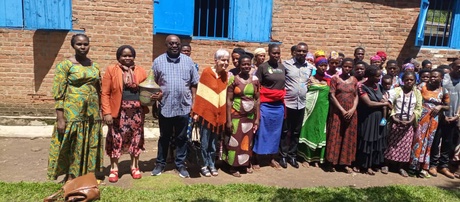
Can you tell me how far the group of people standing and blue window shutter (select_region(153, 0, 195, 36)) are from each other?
2329 millimetres

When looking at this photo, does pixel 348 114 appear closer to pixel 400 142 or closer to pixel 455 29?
pixel 400 142

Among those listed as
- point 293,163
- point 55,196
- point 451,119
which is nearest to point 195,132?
point 293,163

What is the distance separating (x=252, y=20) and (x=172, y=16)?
5.25 ft

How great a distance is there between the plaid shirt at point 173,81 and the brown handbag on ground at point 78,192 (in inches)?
44.7

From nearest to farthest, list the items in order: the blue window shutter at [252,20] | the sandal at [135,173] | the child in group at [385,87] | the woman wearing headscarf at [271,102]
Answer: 1. the sandal at [135,173]
2. the woman wearing headscarf at [271,102]
3. the child in group at [385,87]
4. the blue window shutter at [252,20]

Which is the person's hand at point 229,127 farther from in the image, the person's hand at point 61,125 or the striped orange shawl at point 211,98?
the person's hand at point 61,125

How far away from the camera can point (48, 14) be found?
6.38 metres

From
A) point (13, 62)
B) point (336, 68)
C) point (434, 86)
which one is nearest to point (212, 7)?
point (336, 68)

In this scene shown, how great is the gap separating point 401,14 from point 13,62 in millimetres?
7793

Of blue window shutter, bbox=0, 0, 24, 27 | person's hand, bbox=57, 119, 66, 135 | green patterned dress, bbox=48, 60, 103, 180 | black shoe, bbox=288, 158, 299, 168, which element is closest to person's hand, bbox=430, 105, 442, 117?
black shoe, bbox=288, 158, 299, 168

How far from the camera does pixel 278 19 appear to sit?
23.9ft

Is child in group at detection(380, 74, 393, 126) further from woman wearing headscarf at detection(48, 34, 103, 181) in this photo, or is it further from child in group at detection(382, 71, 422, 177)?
woman wearing headscarf at detection(48, 34, 103, 181)

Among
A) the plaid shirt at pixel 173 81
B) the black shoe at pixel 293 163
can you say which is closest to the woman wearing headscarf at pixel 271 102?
the black shoe at pixel 293 163

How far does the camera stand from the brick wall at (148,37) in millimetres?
6559
